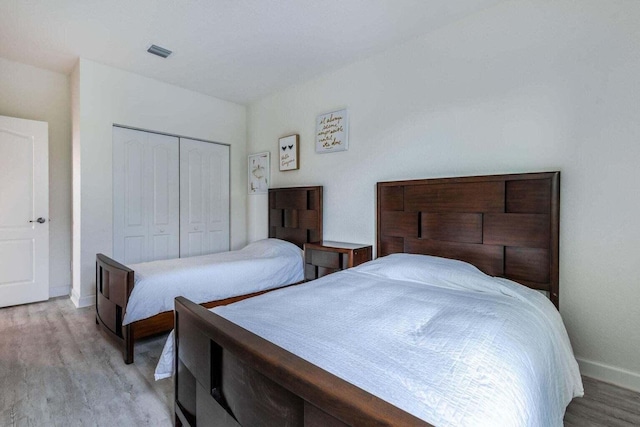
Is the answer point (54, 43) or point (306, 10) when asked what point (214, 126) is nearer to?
point (54, 43)

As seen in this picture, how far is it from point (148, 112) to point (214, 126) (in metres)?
0.83

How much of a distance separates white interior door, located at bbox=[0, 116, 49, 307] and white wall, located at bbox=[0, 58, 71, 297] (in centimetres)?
21

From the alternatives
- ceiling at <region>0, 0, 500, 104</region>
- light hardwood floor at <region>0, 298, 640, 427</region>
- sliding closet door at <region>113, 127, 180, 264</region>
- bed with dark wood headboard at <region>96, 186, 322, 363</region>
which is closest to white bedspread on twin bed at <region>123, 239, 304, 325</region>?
bed with dark wood headboard at <region>96, 186, 322, 363</region>

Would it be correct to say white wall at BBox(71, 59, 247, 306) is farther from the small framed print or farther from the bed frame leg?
the bed frame leg

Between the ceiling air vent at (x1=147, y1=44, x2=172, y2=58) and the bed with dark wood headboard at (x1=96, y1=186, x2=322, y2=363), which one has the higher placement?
the ceiling air vent at (x1=147, y1=44, x2=172, y2=58)

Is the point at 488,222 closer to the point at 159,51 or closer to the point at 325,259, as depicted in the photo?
the point at 325,259

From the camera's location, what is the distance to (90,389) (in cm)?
185

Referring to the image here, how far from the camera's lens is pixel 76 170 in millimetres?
3350

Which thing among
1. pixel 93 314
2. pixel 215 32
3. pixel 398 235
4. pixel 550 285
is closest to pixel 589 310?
pixel 550 285

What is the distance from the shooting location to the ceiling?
230cm

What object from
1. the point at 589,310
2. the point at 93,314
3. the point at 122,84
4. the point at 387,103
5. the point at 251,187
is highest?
the point at 122,84

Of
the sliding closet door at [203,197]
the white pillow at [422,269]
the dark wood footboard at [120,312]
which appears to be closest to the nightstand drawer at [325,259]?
the white pillow at [422,269]

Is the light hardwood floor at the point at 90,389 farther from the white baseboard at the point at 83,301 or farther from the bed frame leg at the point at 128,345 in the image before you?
the white baseboard at the point at 83,301

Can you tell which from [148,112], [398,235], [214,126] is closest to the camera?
[398,235]
